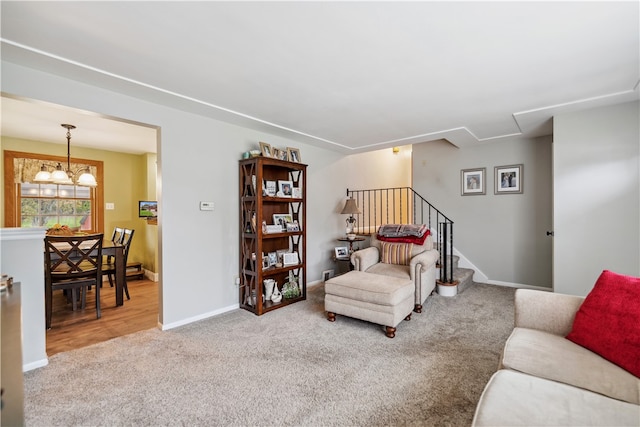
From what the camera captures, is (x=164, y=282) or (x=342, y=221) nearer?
(x=164, y=282)

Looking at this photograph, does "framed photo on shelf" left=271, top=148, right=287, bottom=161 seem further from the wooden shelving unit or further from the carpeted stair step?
the carpeted stair step

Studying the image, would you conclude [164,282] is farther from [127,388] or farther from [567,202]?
[567,202]

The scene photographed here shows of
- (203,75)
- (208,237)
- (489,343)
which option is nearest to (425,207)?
(489,343)

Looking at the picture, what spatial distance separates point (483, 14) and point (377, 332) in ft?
8.54

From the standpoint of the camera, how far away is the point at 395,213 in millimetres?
6777

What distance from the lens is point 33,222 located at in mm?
4719

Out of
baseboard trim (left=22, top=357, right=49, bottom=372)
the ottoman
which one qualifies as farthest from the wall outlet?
baseboard trim (left=22, top=357, right=49, bottom=372)

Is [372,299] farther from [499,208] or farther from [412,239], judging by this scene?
[499,208]

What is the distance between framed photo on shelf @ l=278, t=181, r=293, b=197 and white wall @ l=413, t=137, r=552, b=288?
2.84 meters

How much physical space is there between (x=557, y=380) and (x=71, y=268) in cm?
431

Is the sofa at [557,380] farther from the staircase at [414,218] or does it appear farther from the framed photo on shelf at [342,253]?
the framed photo on shelf at [342,253]

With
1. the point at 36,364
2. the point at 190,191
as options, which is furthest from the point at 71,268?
the point at 190,191

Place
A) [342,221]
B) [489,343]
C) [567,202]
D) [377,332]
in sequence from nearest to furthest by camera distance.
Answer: [489,343], [377,332], [567,202], [342,221]

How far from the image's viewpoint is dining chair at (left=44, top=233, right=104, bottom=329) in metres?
3.14
